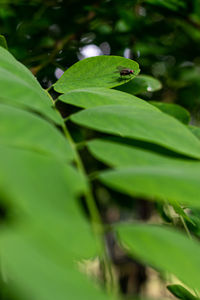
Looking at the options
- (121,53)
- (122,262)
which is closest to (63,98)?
(121,53)

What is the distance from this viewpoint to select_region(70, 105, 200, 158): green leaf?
44cm

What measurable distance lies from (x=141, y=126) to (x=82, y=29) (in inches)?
40.9

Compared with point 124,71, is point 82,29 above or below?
below

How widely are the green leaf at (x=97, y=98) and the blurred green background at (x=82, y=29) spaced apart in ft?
1.87

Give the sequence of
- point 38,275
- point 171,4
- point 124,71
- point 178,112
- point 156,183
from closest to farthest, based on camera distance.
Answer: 1. point 38,275
2. point 156,183
3. point 124,71
4. point 178,112
5. point 171,4

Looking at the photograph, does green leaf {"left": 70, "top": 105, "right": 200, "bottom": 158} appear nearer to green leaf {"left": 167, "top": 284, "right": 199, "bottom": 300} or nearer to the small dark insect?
the small dark insect

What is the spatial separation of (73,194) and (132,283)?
303 cm

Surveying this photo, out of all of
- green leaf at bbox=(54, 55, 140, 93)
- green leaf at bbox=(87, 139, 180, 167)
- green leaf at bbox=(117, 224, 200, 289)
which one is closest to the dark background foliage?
green leaf at bbox=(54, 55, 140, 93)

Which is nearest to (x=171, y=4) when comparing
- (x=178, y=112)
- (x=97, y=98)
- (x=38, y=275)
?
(x=178, y=112)

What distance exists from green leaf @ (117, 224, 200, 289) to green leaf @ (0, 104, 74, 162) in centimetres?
9

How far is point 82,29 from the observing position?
1398 mm

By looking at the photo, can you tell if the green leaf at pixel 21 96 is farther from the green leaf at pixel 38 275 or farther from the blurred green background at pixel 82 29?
the blurred green background at pixel 82 29

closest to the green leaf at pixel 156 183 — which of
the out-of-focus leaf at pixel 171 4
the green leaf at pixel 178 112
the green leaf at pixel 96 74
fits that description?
the green leaf at pixel 96 74

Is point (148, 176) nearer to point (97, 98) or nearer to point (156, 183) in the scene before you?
point (156, 183)
